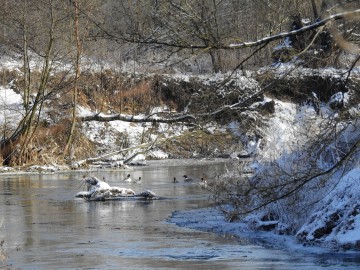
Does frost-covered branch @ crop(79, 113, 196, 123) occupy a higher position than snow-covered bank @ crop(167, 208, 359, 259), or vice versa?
frost-covered branch @ crop(79, 113, 196, 123)

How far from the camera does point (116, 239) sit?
1423cm

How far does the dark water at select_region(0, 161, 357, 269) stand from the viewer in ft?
39.0

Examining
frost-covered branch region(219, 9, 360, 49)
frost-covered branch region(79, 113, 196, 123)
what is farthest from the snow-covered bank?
frost-covered branch region(79, 113, 196, 123)

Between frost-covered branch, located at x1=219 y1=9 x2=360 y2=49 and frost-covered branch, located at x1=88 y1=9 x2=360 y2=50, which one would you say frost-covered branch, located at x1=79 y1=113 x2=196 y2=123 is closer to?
frost-covered branch, located at x1=88 y1=9 x2=360 y2=50

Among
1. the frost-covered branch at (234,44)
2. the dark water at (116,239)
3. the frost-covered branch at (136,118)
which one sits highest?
the frost-covered branch at (136,118)

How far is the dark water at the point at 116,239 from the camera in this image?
39.0 feet

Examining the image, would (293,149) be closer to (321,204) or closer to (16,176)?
(321,204)

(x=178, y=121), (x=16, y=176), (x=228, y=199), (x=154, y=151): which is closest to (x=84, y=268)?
(x=228, y=199)

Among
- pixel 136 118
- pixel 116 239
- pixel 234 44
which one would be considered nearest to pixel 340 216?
pixel 116 239

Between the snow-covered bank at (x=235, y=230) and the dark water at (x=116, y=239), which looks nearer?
the dark water at (x=116, y=239)

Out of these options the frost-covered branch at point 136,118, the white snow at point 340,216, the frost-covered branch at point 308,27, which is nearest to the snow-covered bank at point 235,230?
the white snow at point 340,216

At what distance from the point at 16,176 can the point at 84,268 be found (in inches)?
729

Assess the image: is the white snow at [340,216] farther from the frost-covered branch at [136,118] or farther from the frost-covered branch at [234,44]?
the frost-covered branch at [136,118]

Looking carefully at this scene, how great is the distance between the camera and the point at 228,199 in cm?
1644
